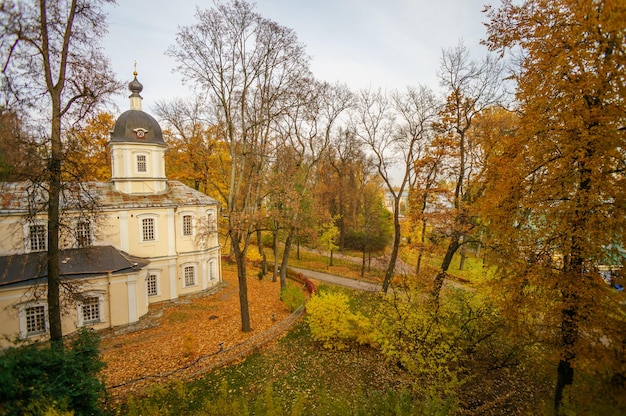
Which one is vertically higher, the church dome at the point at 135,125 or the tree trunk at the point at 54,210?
the church dome at the point at 135,125

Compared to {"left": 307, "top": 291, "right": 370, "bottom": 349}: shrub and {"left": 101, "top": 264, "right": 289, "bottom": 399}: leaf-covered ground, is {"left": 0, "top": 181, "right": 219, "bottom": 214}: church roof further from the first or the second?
{"left": 307, "top": 291, "right": 370, "bottom": 349}: shrub

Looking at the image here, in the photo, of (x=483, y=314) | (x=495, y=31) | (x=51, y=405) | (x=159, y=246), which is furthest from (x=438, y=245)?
(x=159, y=246)

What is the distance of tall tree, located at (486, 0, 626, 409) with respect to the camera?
237 inches

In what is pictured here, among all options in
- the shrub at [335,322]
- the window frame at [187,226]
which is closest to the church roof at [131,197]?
the window frame at [187,226]

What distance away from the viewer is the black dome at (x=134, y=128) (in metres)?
19.9

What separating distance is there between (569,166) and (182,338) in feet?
53.8

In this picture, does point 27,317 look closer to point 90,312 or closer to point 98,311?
point 90,312

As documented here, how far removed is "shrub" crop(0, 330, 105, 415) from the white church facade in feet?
24.2

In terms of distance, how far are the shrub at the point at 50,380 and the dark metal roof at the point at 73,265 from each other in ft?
19.9

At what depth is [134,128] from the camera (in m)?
20.0

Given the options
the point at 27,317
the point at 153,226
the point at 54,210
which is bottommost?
the point at 27,317

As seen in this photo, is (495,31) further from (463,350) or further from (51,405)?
(51,405)

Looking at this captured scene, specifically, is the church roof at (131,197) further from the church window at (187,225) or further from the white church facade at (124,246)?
the church window at (187,225)

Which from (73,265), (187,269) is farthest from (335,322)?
(73,265)
